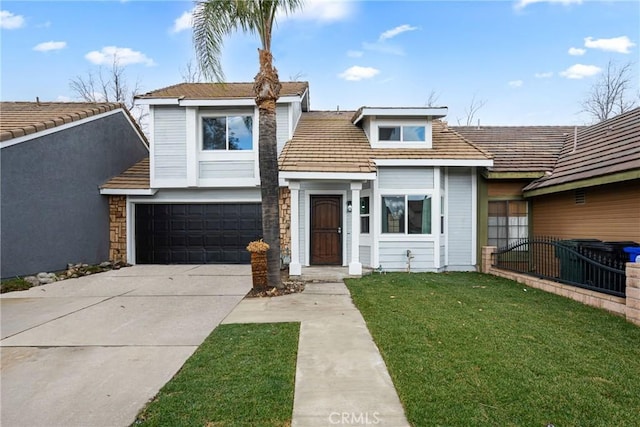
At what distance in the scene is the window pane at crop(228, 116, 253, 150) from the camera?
11.4 metres

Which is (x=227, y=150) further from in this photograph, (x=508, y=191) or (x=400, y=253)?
(x=508, y=191)

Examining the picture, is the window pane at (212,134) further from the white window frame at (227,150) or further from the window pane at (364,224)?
the window pane at (364,224)

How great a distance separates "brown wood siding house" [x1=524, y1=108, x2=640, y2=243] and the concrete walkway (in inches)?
242

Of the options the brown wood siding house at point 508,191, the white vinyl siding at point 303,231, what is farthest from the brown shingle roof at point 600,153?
the white vinyl siding at point 303,231

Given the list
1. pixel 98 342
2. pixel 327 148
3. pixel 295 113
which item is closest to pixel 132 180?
pixel 295 113

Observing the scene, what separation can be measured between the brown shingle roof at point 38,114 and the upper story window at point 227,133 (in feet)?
11.7

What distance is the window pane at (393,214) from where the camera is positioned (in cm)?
999

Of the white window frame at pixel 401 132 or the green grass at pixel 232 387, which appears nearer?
the green grass at pixel 232 387

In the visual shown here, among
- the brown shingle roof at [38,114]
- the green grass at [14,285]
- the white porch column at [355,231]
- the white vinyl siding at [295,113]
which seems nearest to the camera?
the green grass at [14,285]

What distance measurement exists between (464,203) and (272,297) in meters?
6.76

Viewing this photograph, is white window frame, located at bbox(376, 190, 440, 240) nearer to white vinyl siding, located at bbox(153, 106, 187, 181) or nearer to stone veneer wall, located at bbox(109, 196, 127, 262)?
white vinyl siding, located at bbox(153, 106, 187, 181)

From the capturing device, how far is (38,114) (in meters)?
10.4

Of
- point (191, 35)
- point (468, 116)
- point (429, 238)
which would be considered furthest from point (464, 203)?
point (468, 116)

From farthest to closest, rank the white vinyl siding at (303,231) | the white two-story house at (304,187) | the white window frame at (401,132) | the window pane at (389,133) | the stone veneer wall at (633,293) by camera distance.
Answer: the window pane at (389,133) → the white window frame at (401,132) → the white vinyl siding at (303,231) → the white two-story house at (304,187) → the stone veneer wall at (633,293)
